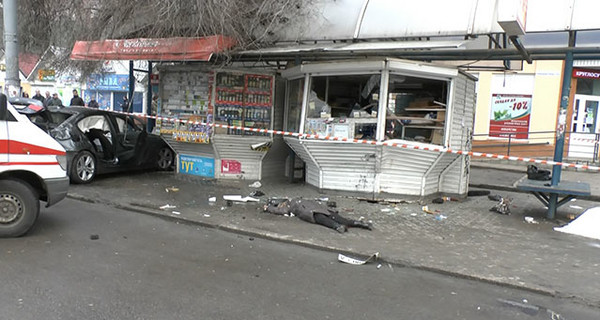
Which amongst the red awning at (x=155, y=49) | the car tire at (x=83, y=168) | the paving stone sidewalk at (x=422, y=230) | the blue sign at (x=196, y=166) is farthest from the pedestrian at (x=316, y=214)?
A: the car tire at (x=83, y=168)

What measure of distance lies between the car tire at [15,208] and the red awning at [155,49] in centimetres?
396

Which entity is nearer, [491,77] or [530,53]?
[530,53]

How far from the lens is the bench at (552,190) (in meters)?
7.32

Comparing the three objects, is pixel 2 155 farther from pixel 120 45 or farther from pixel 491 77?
pixel 491 77

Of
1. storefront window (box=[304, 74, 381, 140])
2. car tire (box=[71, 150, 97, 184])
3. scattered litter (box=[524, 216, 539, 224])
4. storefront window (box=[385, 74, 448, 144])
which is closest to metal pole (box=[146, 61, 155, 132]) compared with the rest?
car tire (box=[71, 150, 97, 184])

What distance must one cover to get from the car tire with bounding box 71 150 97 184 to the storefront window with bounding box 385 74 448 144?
19.5 feet

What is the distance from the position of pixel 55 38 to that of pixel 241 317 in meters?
11.6

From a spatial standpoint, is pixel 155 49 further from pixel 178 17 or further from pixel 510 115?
pixel 510 115

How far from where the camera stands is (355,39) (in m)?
8.49

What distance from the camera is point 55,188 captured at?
591cm

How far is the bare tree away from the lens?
8.48 meters

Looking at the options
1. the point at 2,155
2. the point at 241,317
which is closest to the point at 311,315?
the point at 241,317

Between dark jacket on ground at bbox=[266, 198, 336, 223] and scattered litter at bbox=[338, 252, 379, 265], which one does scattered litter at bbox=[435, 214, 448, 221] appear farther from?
scattered litter at bbox=[338, 252, 379, 265]

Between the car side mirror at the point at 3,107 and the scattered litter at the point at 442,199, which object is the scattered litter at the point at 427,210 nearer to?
the scattered litter at the point at 442,199
